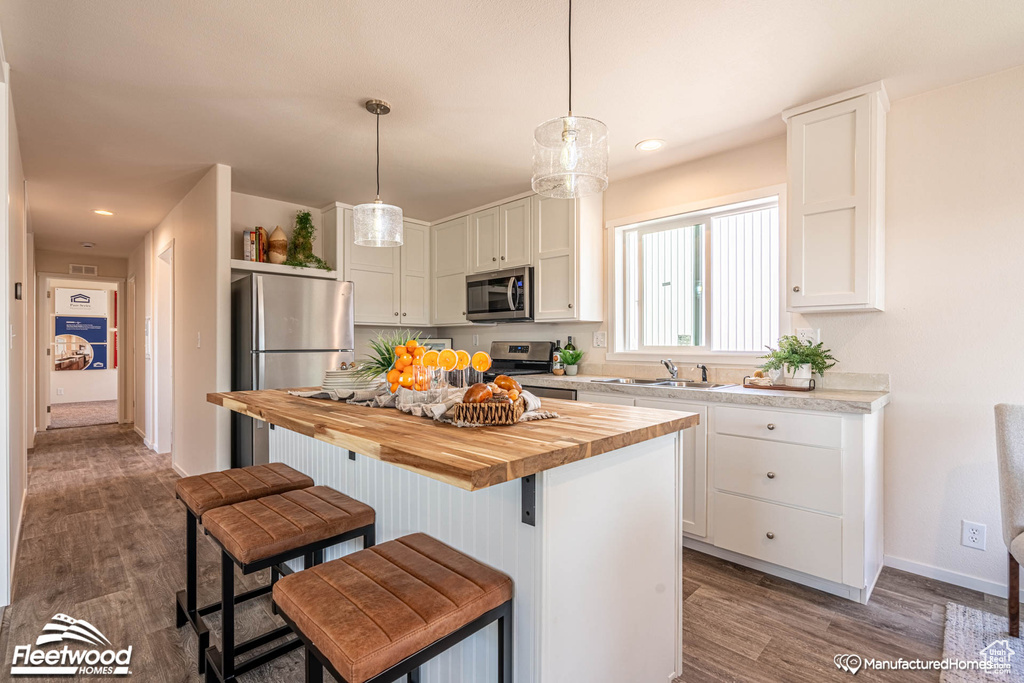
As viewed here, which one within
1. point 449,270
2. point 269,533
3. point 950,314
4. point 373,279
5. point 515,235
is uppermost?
point 515,235

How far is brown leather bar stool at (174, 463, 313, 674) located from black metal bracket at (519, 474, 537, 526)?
1057mm

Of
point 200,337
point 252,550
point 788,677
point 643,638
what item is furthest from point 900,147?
point 200,337

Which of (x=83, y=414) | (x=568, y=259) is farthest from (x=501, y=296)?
(x=83, y=414)

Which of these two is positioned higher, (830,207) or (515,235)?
(515,235)

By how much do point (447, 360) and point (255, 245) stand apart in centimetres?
276

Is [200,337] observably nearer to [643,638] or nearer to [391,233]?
[391,233]

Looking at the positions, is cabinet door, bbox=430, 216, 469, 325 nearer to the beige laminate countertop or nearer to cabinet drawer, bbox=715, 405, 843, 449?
the beige laminate countertop

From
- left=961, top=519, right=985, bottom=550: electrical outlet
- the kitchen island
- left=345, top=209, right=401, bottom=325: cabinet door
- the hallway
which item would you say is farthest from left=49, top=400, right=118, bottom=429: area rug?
left=961, top=519, right=985, bottom=550: electrical outlet

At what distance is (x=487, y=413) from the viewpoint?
4.37ft

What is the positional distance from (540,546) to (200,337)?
3583 millimetres

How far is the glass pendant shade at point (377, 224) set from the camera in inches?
94.9

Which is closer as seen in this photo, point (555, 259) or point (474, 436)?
point (474, 436)

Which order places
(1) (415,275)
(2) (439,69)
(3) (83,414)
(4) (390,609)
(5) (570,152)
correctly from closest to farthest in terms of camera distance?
(4) (390,609), (5) (570,152), (2) (439,69), (1) (415,275), (3) (83,414)

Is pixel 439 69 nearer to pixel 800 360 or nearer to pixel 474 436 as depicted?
pixel 474 436
